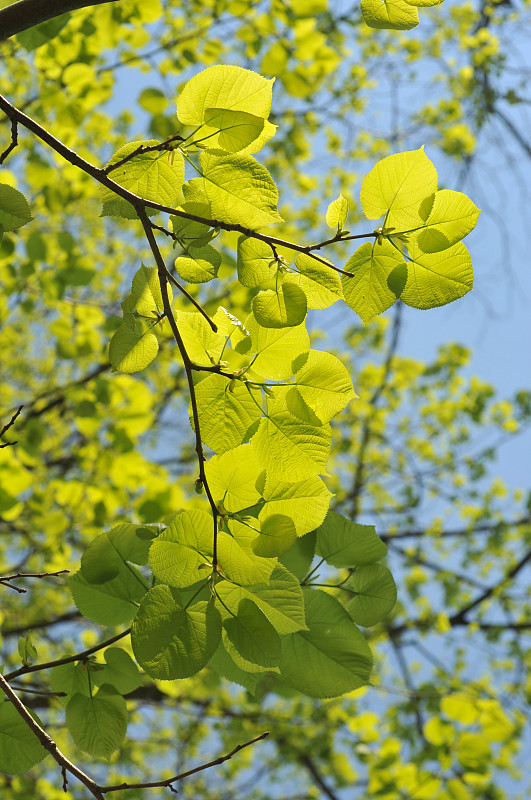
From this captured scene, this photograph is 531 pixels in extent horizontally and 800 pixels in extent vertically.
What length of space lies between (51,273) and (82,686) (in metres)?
1.89

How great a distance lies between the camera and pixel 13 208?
0.61 metres

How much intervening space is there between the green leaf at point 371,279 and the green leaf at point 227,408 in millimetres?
125

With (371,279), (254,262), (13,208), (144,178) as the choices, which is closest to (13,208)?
(13,208)

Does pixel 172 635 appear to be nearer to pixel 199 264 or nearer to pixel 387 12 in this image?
pixel 199 264

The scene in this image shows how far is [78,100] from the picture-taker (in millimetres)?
1849

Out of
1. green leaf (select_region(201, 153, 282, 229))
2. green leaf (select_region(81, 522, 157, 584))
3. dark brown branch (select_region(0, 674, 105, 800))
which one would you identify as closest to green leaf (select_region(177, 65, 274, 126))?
green leaf (select_region(201, 153, 282, 229))

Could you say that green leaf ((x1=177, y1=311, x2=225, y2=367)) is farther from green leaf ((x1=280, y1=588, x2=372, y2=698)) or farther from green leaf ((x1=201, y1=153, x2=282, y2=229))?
green leaf ((x1=280, y1=588, x2=372, y2=698))

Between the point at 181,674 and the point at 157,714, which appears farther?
the point at 157,714

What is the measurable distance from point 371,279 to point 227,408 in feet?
0.57

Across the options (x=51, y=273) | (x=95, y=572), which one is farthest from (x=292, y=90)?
(x=95, y=572)

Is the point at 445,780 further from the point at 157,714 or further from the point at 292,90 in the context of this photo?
the point at 157,714

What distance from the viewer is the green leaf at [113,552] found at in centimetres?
63

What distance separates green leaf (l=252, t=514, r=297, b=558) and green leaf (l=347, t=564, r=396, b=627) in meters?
0.21

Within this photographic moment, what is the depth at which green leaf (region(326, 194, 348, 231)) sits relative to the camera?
56 centimetres
